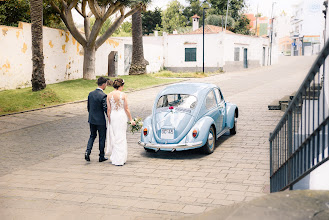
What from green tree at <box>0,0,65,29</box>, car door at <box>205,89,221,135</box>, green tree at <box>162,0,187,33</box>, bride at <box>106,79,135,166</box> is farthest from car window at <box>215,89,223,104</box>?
green tree at <box>162,0,187,33</box>

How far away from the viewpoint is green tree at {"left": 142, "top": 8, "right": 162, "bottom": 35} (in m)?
65.8

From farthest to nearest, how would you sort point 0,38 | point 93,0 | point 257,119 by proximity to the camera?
point 93,0 < point 0,38 < point 257,119

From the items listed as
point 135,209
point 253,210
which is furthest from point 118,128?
point 253,210

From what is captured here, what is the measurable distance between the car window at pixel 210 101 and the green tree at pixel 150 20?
57.0 metres

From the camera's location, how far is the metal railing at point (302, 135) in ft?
12.4

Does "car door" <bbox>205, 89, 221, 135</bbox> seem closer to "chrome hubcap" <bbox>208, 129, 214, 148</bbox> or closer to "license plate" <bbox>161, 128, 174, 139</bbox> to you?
"chrome hubcap" <bbox>208, 129, 214, 148</bbox>

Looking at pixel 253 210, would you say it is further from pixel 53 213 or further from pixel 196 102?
pixel 196 102

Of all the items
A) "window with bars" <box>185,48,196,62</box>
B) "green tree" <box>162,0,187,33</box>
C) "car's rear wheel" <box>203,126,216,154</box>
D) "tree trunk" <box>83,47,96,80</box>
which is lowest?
"car's rear wheel" <box>203,126,216,154</box>

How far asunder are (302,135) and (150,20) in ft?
208

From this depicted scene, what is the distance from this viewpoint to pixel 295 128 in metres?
4.97

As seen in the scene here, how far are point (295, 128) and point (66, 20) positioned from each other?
20.4m

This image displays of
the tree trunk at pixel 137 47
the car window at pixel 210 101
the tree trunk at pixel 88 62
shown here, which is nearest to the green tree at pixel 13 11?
the tree trunk at pixel 88 62

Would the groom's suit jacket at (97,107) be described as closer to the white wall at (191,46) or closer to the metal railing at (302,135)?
the metal railing at (302,135)

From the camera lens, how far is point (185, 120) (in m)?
9.18
